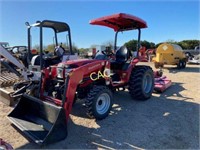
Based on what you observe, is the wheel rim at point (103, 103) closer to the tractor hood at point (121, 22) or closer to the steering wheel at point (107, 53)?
the steering wheel at point (107, 53)

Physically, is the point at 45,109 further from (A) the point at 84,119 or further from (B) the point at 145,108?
(B) the point at 145,108

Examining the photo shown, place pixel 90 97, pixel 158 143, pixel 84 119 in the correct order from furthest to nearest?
pixel 84 119
pixel 90 97
pixel 158 143

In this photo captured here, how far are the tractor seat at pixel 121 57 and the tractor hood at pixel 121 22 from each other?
0.65 metres

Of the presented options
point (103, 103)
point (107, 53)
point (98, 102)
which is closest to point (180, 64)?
point (107, 53)

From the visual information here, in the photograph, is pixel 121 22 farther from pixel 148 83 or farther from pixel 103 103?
pixel 103 103

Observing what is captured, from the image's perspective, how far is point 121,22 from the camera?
5.99 meters

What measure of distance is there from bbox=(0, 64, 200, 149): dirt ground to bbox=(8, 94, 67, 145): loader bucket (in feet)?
0.54

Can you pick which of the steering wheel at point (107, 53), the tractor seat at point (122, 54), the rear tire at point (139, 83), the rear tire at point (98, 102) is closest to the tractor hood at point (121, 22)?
the tractor seat at point (122, 54)

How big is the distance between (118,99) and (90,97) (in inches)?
78.1

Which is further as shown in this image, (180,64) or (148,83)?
(180,64)

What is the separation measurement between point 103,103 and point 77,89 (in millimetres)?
629

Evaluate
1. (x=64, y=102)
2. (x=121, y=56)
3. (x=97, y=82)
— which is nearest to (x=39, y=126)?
(x=64, y=102)

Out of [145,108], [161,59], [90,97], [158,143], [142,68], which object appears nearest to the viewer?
[158,143]

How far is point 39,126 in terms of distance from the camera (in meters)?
3.78
